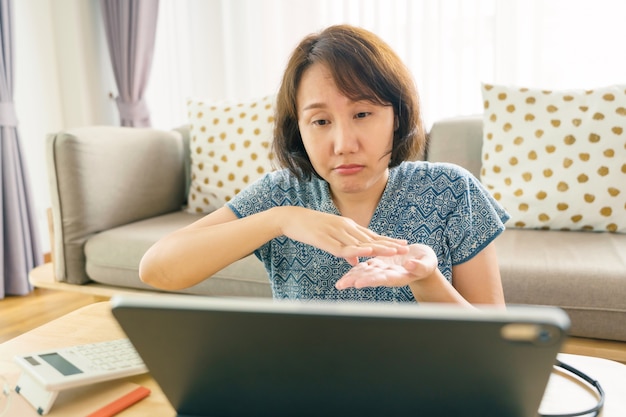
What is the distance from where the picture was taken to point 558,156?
1.81m

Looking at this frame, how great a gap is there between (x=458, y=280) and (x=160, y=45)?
9.25 ft

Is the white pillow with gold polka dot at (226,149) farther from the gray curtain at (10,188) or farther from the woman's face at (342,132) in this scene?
the woman's face at (342,132)

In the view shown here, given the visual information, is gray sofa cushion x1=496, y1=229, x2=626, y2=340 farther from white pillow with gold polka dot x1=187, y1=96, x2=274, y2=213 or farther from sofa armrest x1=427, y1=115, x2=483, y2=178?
white pillow with gold polka dot x1=187, y1=96, x2=274, y2=213

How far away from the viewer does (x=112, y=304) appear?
0.43 metres

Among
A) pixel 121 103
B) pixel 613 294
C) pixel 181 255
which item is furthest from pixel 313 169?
pixel 121 103

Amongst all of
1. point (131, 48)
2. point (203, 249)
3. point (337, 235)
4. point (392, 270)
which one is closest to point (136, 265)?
point (203, 249)

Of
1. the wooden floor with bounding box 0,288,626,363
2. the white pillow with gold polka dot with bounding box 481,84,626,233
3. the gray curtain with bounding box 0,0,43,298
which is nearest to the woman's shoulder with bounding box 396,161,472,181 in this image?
the white pillow with gold polka dot with bounding box 481,84,626,233

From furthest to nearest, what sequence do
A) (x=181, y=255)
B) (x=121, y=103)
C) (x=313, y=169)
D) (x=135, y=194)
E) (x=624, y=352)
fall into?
(x=121, y=103) → (x=135, y=194) → (x=624, y=352) → (x=313, y=169) → (x=181, y=255)

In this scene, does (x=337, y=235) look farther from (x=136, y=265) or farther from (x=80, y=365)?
(x=136, y=265)

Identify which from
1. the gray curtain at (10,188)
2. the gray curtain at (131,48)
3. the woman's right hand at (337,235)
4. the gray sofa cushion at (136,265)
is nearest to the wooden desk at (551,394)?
A: the woman's right hand at (337,235)

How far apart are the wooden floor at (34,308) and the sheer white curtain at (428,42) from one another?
1235 millimetres

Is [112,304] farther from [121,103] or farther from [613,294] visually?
[121,103]

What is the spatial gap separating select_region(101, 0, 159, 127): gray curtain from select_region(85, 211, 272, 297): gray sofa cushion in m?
1.30

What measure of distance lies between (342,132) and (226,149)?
4.88 ft
